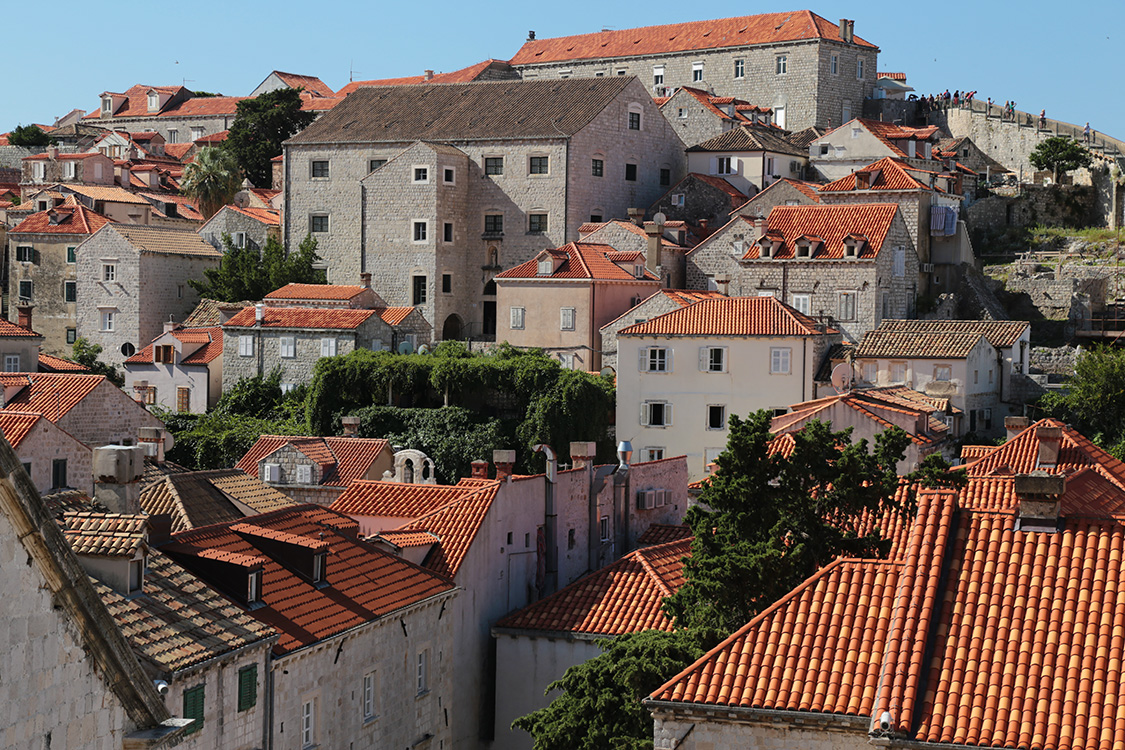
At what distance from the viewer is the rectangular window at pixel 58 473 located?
38381 mm

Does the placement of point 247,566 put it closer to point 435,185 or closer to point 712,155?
point 435,185

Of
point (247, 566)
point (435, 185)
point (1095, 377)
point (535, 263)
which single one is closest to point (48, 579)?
point (247, 566)

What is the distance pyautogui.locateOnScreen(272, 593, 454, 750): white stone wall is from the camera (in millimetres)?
21562

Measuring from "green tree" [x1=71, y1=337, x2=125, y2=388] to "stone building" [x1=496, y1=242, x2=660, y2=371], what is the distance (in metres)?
17.9

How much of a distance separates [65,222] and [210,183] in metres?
13.5

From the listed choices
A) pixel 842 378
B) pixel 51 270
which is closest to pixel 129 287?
pixel 51 270

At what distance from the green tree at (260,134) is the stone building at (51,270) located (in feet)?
55.8

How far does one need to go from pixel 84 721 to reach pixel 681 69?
88.5m

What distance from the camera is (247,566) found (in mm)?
21438

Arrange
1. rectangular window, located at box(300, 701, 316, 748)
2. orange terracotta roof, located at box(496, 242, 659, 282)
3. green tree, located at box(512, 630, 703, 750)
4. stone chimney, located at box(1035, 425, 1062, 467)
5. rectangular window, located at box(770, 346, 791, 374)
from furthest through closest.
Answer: orange terracotta roof, located at box(496, 242, 659, 282) → rectangular window, located at box(770, 346, 791, 374) → stone chimney, located at box(1035, 425, 1062, 467) → green tree, located at box(512, 630, 703, 750) → rectangular window, located at box(300, 701, 316, 748)

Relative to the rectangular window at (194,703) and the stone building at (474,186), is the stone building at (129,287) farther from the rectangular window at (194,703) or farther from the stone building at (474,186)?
the rectangular window at (194,703)

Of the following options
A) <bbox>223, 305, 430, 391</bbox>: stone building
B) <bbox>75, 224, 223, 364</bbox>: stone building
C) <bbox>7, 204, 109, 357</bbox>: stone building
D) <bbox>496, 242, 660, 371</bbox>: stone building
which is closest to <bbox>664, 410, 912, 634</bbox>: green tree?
<bbox>496, 242, 660, 371</bbox>: stone building

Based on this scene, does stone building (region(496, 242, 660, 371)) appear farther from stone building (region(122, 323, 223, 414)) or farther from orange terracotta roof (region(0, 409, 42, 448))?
orange terracotta roof (region(0, 409, 42, 448))

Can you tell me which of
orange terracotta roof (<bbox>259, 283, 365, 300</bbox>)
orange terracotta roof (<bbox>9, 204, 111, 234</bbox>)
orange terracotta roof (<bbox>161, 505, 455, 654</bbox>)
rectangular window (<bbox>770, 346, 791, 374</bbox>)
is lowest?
orange terracotta roof (<bbox>161, 505, 455, 654</bbox>)
